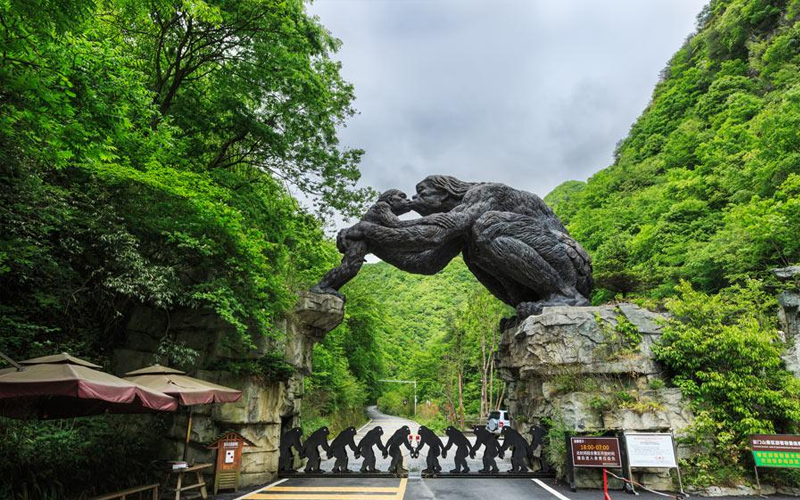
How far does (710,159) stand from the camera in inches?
797

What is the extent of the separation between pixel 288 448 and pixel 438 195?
21.7ft

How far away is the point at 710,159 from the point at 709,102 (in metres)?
9.43

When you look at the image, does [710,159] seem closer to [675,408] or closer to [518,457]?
[675,408]

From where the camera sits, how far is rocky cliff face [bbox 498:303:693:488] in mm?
7207


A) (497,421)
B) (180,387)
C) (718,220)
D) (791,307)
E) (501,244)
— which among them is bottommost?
(497,421)

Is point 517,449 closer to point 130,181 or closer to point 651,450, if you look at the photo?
point 651,450

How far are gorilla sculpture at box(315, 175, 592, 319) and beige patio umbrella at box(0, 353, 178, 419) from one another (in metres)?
4.72

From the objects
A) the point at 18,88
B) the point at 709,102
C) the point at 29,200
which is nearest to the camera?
the point at 18,88

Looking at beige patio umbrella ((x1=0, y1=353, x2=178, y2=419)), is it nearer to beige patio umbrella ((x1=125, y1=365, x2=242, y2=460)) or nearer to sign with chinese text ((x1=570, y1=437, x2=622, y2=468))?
beige patio umbrella ((x1=125, y1=365, x2=242, y2=460))

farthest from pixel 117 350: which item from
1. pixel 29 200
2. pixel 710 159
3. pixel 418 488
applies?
pixel 710 159

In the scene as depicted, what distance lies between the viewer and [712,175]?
19000mm

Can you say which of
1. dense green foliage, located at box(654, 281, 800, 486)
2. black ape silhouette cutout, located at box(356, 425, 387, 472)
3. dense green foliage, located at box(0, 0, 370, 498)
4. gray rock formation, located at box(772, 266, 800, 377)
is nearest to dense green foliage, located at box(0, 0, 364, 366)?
dense green foliage, located at box(0, 0, 370, 498)

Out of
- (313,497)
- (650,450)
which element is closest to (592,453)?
(650,450)

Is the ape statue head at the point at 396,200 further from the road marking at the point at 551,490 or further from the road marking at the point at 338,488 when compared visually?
the road marking at the point at 551,490
